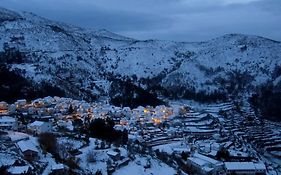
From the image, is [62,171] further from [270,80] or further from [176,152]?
[270,80]

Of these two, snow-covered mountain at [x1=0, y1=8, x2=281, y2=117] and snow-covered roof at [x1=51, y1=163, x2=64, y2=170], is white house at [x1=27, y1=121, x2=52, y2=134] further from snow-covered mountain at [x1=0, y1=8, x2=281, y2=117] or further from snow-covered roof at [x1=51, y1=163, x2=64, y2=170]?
snow-covered mountain at [x1=0, y1=8, x2=281, y2=117]

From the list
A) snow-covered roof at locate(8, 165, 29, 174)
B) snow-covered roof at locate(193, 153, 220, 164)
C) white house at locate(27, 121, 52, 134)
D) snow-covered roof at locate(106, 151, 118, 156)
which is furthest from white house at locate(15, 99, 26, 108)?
snow-covered roof at locate(8, 165, 29, 174)

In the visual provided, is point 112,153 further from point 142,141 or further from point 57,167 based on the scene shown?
point 142,141

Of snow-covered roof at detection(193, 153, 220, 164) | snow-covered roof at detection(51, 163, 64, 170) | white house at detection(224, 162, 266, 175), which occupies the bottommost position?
white house at detection(224, 162, 266, 175)

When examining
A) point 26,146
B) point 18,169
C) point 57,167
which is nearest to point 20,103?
point 26,146

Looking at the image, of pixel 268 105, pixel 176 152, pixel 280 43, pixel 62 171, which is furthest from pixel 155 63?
pixel 62 171

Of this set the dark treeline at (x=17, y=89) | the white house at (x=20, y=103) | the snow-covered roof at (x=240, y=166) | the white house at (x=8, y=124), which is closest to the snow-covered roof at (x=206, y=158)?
the snow-covered roof at (x=240, y=166)

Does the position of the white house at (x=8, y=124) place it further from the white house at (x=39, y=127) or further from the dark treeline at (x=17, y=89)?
the dark treeline at (x=17, y=89)
